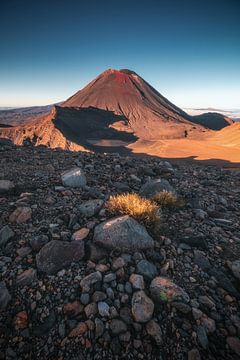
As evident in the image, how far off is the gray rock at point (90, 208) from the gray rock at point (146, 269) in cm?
107

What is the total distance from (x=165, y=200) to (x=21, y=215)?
2301mm

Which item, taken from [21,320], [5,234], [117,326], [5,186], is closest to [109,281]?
[117,326]

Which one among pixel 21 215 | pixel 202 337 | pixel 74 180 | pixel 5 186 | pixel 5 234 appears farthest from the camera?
pixel 74 180

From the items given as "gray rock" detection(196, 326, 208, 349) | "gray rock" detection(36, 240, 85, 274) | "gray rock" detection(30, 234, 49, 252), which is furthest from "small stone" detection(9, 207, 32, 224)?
"gray rock" detection(196, 326, 208, 349)

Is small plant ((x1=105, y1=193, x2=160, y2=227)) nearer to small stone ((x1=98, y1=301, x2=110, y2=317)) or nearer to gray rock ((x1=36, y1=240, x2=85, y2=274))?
gray rock ((x1=36, y1=240, x2=85, y2=274))

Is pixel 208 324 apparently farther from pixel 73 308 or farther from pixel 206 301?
pixel 73 308

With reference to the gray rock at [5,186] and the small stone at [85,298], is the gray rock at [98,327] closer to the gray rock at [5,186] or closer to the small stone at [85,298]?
the small stone at [85,298]

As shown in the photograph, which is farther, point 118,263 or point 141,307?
point 118,263

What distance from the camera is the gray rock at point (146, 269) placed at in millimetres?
2391

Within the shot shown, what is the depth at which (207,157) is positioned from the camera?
24.5 meters

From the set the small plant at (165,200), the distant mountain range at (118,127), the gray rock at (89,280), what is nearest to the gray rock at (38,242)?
the gray rock at (89,280)

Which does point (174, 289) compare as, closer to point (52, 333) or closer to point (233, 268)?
point (233, 268)

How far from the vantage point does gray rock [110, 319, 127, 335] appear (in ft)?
6.21

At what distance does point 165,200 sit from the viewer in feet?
12.8
